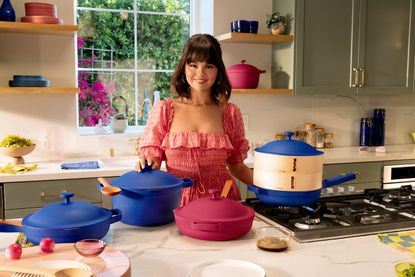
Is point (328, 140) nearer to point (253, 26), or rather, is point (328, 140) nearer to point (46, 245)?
point (253, 26)

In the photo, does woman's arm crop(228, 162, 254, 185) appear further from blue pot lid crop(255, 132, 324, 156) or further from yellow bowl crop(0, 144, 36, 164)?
yellow bowl crop(0, 144, 36, 164)

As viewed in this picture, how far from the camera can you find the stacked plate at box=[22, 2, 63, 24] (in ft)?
9.82

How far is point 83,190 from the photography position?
9.44 ft

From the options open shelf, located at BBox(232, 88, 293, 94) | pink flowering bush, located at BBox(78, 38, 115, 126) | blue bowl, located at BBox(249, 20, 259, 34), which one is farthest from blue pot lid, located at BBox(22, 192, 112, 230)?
blue bowl, located at BBox(249, 20, 259, 34)

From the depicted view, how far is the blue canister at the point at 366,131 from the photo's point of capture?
4156 mm

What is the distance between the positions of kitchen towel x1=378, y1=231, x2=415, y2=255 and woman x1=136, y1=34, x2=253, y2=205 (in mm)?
747

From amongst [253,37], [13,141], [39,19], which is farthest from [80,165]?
[253,37]

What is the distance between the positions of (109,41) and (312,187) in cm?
255

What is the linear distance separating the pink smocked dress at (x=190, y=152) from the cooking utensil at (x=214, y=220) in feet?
1.96

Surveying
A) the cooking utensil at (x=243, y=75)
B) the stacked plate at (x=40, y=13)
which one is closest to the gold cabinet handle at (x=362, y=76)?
the cooking utensil at (x=243, y=75)

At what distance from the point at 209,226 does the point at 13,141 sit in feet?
6.74

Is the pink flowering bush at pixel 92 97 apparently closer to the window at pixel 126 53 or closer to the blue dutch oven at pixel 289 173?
the window at pixel 126 53

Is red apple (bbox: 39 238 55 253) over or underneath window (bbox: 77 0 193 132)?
underneath

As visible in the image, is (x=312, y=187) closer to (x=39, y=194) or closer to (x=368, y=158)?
(x=39, y=194)
